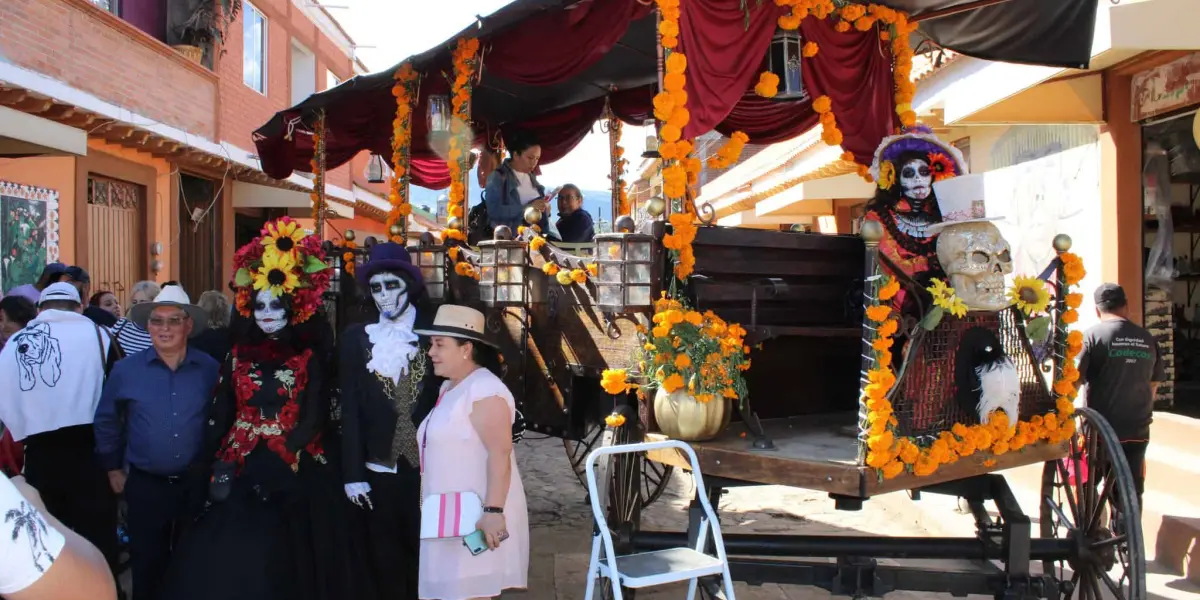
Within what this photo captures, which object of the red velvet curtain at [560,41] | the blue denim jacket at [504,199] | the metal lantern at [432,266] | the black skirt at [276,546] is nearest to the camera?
the black skirt at [276,546]

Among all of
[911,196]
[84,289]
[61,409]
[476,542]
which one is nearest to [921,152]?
[911,196]

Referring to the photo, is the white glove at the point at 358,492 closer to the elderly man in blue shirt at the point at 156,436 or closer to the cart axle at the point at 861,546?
the elderly man in blue shirt at the point at 156,436

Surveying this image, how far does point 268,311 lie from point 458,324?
3.77 feet

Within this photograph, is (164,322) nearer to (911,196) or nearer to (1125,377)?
(911,196)

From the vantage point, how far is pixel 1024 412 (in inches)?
157

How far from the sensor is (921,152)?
14.6 feet

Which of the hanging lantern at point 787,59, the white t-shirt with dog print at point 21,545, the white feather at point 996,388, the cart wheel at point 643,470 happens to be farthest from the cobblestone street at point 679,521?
the white t-shirt with dog print at point 21,545

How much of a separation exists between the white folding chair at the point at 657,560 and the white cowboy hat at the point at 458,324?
0.67 m

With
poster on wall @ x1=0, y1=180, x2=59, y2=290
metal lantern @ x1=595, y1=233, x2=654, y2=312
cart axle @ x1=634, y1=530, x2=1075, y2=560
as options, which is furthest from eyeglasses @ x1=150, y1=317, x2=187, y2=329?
poster on wall @ x1=0, y1=180, x2=59, y2=290

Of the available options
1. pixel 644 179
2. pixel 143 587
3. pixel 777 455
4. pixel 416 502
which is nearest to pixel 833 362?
pixel 777 455

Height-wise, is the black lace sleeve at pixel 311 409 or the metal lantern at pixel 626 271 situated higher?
the metal lantern at pixel 626 271

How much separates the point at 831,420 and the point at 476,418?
7.30ft

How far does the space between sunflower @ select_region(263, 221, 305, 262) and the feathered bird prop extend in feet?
10.0

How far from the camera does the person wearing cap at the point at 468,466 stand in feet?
10.9
